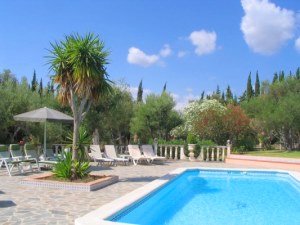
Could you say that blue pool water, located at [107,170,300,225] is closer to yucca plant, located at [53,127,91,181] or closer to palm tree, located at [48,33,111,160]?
yucca plant, located at [53,127,91,181]

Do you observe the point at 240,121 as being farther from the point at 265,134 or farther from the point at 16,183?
the point at 16,183

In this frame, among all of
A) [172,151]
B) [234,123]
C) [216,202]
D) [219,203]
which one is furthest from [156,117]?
[219,203]

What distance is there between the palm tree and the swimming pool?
3.31 metres

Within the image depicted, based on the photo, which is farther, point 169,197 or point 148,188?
point 169,197

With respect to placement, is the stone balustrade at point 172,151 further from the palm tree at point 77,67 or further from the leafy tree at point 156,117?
the palm tree at point 77,67

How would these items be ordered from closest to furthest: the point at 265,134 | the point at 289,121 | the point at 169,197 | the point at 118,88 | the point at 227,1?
the point at 169,197
the point at 227,1
the point at 118,88
the point at 289,121
the point at 265,134

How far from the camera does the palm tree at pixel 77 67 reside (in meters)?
10.6

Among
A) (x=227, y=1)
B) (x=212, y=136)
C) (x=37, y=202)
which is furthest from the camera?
(x=212, y=136)

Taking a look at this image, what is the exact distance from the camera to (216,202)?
33.3 feet

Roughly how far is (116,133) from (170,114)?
4615 mm

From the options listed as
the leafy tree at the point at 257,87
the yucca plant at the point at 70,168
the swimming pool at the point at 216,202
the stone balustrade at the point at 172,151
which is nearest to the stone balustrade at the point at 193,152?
the stone balustrade at the point at 172,151

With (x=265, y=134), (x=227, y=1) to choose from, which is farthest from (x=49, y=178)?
(x=265, y=134)

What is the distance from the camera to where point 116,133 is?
27.8 m

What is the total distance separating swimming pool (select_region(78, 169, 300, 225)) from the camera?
26.0 ft
